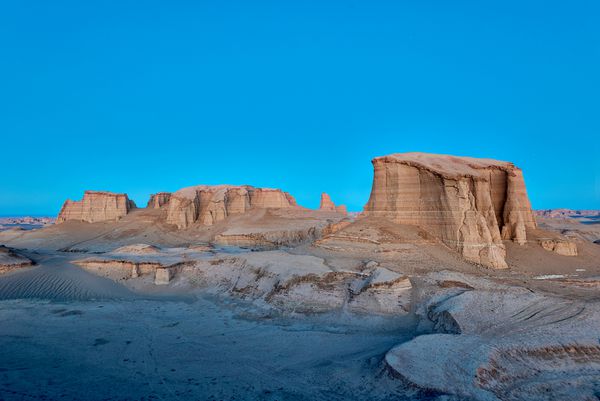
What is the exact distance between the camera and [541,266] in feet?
67.5

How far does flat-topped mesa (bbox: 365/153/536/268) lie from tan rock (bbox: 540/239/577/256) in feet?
4.35

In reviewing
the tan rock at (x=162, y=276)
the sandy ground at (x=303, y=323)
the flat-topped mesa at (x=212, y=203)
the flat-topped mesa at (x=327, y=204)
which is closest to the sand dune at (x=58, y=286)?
the sandy ground at (x=303, y=323)

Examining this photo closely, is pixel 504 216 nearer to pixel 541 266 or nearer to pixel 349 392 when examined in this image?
pixel 541 266

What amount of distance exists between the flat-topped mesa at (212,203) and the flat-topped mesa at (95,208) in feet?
34.2

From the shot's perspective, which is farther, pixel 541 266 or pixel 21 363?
pixel 541 266

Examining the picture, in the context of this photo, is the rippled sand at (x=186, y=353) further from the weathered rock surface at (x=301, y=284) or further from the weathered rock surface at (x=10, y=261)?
the weathered rock surface at (x=10, y=261)

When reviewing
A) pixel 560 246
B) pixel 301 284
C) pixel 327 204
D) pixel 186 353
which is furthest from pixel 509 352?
pixel 327 204

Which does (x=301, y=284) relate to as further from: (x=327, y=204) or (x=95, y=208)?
(x=327, y=204)

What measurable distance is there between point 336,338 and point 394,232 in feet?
30.5

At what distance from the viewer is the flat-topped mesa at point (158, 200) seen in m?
60.9

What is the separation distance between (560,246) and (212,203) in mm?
38836

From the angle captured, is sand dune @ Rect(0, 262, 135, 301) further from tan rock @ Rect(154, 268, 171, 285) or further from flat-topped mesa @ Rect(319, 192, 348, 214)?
flat-topped mesa @ Rect(319, 192, 348, 214)

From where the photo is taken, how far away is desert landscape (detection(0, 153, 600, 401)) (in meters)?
9.34

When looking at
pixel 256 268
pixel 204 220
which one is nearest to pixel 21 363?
pixel 256 268
